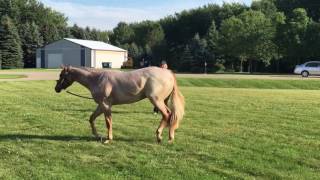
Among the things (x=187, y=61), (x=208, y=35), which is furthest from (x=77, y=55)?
(x=187, y=61)

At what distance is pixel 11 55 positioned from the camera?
9244 centimetres

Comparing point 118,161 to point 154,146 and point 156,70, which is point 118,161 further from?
point 156,70

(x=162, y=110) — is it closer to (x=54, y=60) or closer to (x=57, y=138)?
(x=57, y=138)

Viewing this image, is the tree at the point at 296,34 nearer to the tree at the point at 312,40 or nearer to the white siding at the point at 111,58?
the tree at the point at 312,40

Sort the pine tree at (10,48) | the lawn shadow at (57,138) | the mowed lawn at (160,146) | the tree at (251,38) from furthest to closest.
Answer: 1. the pine tree at (10,48)
2. the tree at (251,38)
3. the lawn shadow at (57,138)
4. the mowed lawn at (160,146)

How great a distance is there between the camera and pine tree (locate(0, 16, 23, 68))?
92750mm

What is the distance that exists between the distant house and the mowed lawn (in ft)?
266

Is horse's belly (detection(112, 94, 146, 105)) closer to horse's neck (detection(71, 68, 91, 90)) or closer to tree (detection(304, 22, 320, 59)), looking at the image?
horse's neck (detection(71, 68, 91, 90))

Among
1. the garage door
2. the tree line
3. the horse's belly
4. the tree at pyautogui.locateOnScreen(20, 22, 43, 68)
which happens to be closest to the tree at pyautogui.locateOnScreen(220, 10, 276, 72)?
the tree line

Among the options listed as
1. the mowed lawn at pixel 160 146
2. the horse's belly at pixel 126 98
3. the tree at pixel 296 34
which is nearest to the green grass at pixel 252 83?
the mowed lawn at pixel 160 146

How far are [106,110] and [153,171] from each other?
2.90 m

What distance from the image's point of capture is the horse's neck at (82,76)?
11500mm

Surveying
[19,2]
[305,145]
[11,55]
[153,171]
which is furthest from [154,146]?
[19,2]

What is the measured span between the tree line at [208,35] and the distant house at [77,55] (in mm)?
3394
